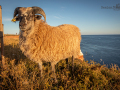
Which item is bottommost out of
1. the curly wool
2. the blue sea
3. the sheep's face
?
the blue sea

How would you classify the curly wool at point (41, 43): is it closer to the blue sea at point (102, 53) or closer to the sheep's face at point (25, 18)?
the sheep's face at point (25, 18)

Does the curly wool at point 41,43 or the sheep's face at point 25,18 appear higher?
the sheep's face at point 25,18

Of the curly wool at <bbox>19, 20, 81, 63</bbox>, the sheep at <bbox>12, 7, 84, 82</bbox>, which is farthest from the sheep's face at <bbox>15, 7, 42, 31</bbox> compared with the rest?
the curly wool at <bbox>19, 20, 81, 63</bbox>

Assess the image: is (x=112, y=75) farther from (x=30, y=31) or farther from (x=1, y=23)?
(x=1, y=23)

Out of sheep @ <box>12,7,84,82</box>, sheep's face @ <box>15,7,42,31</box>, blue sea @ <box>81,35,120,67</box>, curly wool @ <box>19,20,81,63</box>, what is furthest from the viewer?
blue sea @ <box>81,35,120,67</box>

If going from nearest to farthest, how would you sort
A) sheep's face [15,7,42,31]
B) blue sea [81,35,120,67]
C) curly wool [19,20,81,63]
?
sheep's face [15,7,42,31] < curly wool [19,20,81,63] < blue sea [81,35,120,67]

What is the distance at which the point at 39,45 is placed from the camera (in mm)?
2717

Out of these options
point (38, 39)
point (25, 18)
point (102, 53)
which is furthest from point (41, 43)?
point (102, 53)

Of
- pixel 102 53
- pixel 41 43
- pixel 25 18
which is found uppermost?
pixel 25 18

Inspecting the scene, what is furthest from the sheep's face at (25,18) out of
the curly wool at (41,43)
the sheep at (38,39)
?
the curly wool at (41,43)

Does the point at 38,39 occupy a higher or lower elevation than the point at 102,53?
higher

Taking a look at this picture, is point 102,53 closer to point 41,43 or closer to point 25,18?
point 41,43

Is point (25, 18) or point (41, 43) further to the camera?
point (41, 43)

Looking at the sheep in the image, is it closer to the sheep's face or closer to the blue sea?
the sheep's face
